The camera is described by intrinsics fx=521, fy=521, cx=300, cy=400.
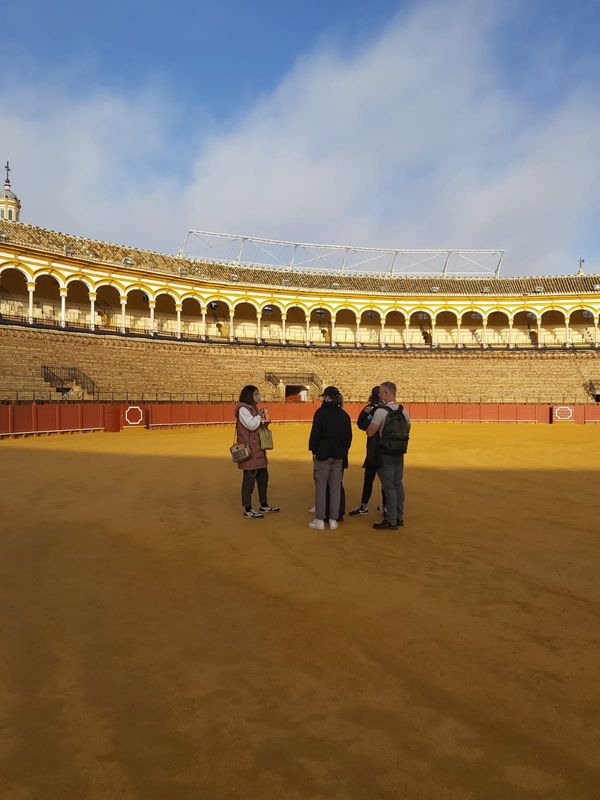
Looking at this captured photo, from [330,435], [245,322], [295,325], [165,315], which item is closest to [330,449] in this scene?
[330,435]

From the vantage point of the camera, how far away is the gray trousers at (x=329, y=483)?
6336 millimetres

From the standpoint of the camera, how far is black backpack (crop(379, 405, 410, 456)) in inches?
242

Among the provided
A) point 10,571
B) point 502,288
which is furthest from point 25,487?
point 502,288

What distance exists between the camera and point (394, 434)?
20.2 feet

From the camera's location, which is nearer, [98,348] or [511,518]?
[511,518]

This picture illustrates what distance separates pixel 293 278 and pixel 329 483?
40.8m

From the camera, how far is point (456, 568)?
4941mm

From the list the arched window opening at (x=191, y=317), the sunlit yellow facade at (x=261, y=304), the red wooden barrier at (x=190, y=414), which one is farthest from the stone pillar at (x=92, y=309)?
the red wooden barrier at (x=190, y=414)

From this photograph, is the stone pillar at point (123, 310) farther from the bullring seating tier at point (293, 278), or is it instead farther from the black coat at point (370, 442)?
the black coat at point (370, 442)

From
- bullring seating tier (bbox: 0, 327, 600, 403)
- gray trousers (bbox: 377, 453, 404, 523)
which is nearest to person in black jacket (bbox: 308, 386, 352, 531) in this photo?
gray trousers (bbox: 377, 453, 404, 523)

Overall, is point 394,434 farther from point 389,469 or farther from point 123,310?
point 123,310

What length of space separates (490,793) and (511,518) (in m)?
5.26

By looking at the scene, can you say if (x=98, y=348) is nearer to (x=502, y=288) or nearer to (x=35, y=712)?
(x=35, y=712)

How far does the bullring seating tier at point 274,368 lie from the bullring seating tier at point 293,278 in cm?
644
